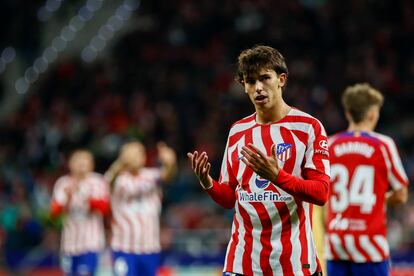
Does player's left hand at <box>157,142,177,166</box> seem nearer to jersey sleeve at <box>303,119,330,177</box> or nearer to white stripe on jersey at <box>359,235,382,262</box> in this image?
white stripe on jersey at <box>359,235,382,262</box>

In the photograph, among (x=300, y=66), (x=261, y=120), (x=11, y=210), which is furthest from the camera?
(x=300, y=66)

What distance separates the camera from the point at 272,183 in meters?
4.05

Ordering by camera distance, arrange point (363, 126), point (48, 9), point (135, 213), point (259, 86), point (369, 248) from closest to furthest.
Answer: point (259, 86) < point (369, 248) < point (363, 126) < point (135, 213) < point (48, 9)

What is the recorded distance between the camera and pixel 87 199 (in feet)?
32.8

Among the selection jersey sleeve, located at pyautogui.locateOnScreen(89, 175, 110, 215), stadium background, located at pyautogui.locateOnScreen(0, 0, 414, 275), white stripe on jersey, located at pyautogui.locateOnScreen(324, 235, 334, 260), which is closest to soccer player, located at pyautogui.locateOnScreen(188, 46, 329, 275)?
white stripe on jersey, located at pyautogui.locateOnScreen(324, 235, 334, 260)

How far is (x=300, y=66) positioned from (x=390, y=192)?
1001 cm

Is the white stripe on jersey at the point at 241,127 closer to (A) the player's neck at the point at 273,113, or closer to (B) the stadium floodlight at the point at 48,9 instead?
(A) the player's neck at the point at 273,113

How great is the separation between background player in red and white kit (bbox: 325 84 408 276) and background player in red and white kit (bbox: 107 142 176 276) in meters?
3.43

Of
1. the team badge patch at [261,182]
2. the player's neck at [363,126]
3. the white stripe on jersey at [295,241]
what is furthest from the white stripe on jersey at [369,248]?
the team badge patch at [261,182]

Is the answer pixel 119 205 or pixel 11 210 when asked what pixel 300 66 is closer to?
pixel 11 210

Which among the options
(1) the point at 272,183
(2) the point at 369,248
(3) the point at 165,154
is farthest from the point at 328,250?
(3) the point at 165,154

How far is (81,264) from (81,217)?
0.58m

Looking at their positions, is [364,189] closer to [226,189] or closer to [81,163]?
[226,189]

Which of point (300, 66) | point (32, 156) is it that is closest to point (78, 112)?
point (32, 156)
